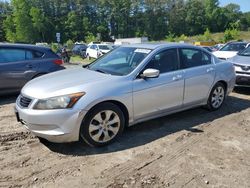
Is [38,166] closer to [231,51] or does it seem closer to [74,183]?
[74,183]

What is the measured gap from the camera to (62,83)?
15.5 feet

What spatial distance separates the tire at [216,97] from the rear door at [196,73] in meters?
0.23

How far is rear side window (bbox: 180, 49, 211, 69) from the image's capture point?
5.89 metres

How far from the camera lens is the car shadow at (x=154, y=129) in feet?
15.3

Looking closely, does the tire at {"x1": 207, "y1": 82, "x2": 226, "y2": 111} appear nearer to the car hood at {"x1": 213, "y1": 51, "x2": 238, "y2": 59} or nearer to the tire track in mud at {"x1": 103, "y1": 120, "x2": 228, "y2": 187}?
the tire track in mud at {"x1": 103, "y1": 120, "x2": 228, "y2": 187}

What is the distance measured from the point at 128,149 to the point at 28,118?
1527 millimetres

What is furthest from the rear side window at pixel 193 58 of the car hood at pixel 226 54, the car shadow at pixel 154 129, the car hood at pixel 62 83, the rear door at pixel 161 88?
the car hood at pixel 226 54

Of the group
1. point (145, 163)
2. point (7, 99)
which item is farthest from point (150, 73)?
point (7, 99)

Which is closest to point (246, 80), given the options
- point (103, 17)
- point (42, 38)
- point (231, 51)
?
point (231, 51)

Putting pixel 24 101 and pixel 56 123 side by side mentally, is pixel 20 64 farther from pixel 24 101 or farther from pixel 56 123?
pixel 56 123

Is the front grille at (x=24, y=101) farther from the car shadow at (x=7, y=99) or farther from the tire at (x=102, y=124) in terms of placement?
the car shadow at (x=7, y=99)

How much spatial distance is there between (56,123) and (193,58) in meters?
3.16

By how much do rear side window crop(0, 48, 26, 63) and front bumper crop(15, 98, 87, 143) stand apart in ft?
12.7

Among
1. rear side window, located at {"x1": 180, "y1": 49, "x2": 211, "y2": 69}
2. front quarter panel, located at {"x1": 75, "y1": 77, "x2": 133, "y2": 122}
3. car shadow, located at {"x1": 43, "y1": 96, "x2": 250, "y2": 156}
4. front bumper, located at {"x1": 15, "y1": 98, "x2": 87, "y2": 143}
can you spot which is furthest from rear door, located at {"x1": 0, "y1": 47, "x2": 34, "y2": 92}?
rear side window, located at {"x1": 180, "y1": 49, "x2": 211, "y2": 69}
